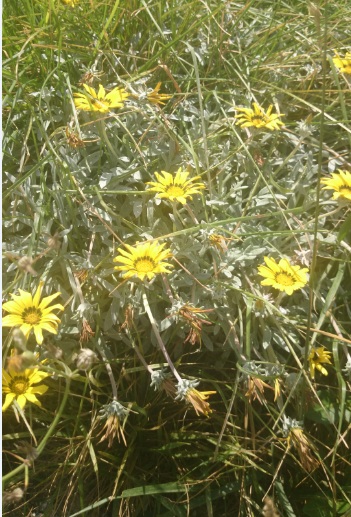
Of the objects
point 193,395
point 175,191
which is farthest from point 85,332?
point 175,191

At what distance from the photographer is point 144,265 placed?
118 cm

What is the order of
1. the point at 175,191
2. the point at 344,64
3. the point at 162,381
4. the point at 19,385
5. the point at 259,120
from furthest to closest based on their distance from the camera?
the point at 344,64, the point at 259,120, the point at 175,191, the point at 162,381, the point at 19,385

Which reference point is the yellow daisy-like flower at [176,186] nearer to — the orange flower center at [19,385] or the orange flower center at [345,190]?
the orange flower center at [345,190]

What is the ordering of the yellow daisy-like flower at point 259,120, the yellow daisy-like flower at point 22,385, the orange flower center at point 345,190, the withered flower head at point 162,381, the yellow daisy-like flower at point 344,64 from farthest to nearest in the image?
the yellow daisy-like flower at point 344,64
the yellow daisy-like flower at point 259,120
the orange flower center at point 345,190
the withered flower head at point 162,381
the yellow daisy-like flower at point 22,385

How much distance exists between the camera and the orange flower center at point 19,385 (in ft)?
3.57

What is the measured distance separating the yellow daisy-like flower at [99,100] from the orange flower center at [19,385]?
1.94 feet

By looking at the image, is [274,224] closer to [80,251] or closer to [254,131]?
[254,131]

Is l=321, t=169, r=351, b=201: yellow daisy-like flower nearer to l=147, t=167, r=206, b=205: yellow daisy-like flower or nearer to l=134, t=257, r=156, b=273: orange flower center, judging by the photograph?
l=147, t=167, r=206, b=205: yellow daisy-like flower

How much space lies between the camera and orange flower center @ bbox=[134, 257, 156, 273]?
46.1 inches

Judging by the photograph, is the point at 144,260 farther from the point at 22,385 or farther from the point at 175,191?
the point at 22,385

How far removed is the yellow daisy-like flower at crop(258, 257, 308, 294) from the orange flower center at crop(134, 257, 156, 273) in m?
0.22

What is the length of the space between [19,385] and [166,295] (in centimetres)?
38

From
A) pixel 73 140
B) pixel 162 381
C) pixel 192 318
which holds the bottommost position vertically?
pixel 162 381

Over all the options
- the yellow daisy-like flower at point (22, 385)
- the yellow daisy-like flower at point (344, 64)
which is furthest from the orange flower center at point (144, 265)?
the yellow daisy-like flower at point (344, 64)
